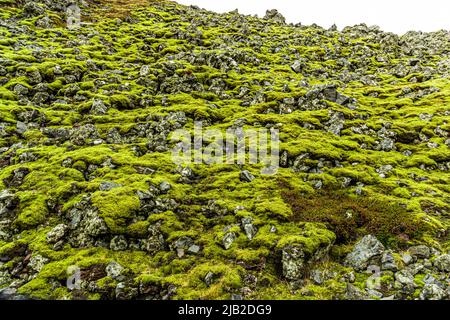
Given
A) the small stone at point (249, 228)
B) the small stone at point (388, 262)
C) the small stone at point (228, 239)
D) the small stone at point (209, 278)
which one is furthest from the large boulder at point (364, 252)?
the small stone at point (209, 278)

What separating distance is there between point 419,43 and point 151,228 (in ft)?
186

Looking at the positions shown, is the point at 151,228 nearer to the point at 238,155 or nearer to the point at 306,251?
the point at 306,251

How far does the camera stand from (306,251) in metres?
12.7

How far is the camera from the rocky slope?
12.3m

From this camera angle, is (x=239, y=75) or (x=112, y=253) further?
(x=239, y=75)

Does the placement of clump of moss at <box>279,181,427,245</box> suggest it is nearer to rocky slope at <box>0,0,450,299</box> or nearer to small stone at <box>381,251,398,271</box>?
rocky slope at <box>0,0,450,299</box>

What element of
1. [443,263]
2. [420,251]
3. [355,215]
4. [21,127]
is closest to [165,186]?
[355,215]

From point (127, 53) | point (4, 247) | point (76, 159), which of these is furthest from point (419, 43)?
→ point (4, 247)

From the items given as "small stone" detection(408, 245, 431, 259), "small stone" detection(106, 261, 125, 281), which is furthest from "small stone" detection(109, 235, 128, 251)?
"small stone" detection(408, 245, 431, 259)

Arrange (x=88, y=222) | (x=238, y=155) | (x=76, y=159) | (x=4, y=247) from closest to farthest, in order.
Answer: (x=4, y=247) → (x=88, y=222) → (x=76, y=159) → (x=238, y=155)

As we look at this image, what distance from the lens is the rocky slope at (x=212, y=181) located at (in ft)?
40.2

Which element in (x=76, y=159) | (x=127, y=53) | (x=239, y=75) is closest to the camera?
(x=76, y=159)
